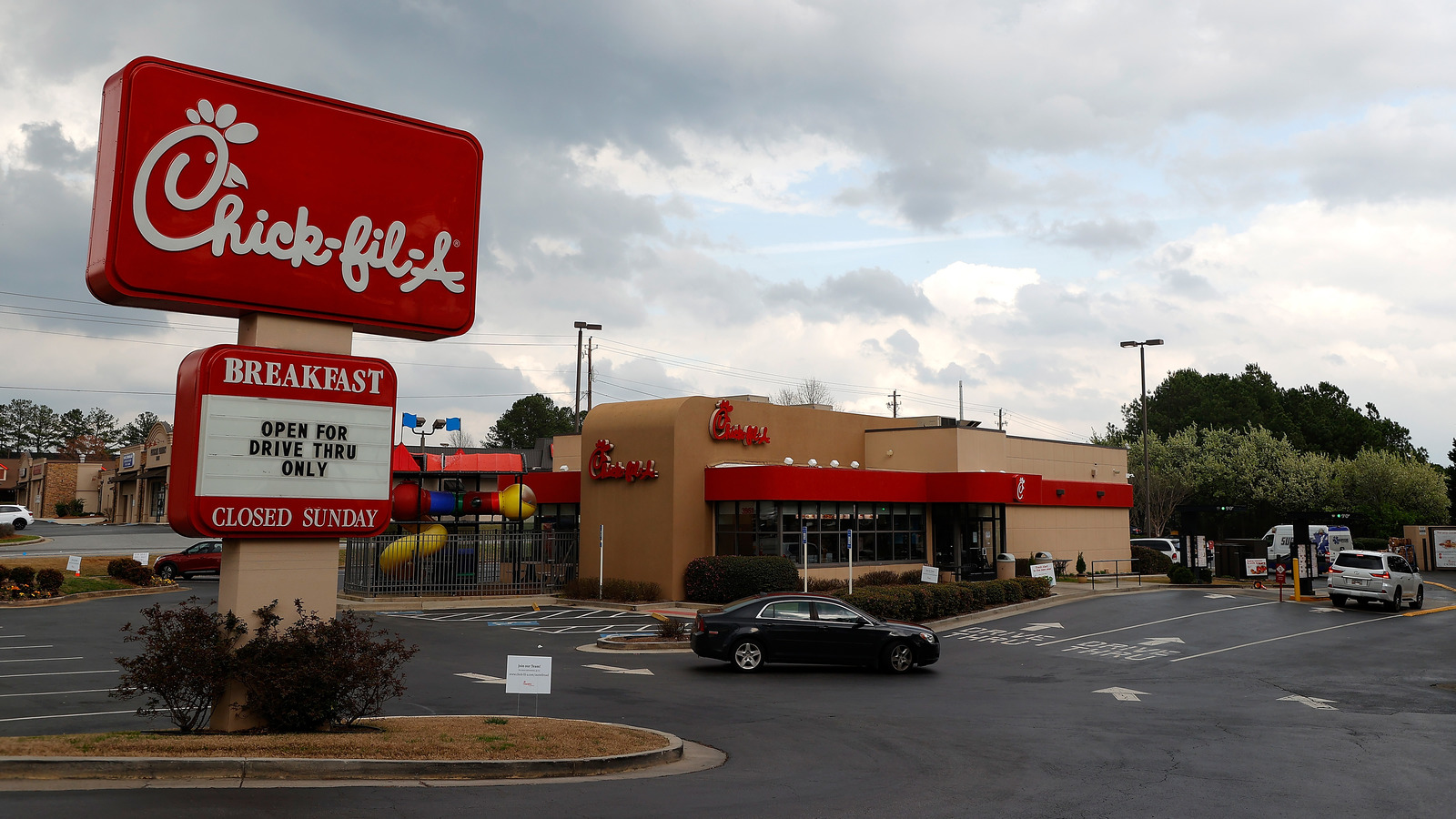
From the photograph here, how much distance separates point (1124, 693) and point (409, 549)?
22.6m

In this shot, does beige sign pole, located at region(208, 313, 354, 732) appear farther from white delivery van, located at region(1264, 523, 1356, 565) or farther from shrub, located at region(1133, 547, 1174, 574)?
shrub, located at region(1133, 547, 1174, 574)

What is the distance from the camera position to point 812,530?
3256 centimetres

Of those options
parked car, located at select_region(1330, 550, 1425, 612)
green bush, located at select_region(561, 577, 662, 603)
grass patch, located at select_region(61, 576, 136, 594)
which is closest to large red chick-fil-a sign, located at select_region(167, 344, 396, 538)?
green bush, located at select_region(561, 577, 662, 603)

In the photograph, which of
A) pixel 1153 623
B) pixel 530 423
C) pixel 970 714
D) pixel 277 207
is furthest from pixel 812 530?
pixel 530 423

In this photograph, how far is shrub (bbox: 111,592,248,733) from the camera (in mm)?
10469

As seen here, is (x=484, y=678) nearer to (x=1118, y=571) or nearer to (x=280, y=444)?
(x=280, y=444)

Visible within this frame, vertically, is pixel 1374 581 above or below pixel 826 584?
above

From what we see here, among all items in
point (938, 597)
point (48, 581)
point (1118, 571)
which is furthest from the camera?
point (1118, 571)

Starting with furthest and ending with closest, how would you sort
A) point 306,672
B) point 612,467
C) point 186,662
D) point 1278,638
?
1. point 612,467
2. point 1278,638
3. point 306,672
4. point 186,662

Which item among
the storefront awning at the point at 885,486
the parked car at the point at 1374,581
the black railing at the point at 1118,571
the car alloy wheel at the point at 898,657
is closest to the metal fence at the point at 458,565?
the storefront awning at the point at 885,486

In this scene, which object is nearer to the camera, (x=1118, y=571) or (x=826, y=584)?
(x=826, y=584)

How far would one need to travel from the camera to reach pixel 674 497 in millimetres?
31453

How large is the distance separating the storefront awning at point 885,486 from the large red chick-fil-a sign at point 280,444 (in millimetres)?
19477

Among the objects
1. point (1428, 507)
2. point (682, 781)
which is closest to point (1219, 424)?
point (1428, 507)
